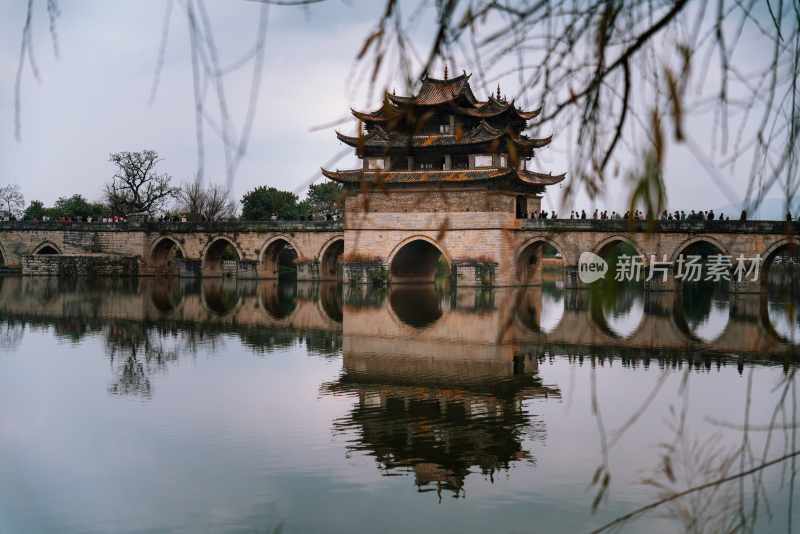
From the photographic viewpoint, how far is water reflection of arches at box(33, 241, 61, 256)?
128ft

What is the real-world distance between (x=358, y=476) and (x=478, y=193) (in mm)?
23577

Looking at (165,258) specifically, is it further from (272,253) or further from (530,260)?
(530,260)

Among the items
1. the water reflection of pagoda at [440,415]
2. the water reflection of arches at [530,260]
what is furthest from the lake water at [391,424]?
the water reflection of arches at [530,260]

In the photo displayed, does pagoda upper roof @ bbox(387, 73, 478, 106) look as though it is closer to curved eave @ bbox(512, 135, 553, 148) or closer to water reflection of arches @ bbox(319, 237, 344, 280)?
curved eave @ bbox(512, 135, 553, 148)

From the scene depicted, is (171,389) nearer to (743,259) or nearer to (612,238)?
(612,238)

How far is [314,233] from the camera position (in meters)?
35.7

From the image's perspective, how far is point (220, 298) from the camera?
26406 millimetres

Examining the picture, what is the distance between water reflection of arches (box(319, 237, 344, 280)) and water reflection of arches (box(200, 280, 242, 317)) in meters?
3.91

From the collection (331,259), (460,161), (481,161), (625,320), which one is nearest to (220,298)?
→ (460,161)

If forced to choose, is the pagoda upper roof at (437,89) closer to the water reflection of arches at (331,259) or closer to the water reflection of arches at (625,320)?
the water reflection of arches at (625,320)

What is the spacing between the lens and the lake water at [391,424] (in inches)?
222

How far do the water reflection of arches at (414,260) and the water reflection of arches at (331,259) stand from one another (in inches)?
131

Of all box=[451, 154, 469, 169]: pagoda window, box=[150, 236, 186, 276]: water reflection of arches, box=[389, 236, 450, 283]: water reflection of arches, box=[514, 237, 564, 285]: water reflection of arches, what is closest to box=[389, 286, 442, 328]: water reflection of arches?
box=[389, 236, 450, 283]: water reflection of arches

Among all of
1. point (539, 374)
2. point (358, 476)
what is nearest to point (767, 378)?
point (539, 374)
